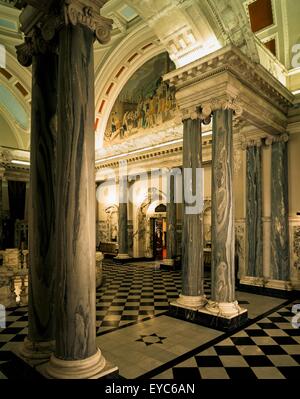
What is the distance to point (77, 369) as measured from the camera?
3.12 metres

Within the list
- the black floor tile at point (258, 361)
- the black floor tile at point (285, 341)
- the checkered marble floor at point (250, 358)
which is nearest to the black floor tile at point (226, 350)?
the checkered marble floor at point (250, 358)

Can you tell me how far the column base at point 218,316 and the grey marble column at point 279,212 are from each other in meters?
3.01

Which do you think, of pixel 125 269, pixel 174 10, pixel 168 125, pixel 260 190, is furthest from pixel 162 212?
pixel 174 10

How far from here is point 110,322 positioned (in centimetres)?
626

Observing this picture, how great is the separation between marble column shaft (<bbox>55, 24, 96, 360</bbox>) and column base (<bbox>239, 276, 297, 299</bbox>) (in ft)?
22.2

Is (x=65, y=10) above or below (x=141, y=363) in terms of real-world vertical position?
above

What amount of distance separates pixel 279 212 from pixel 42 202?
23.4 feet

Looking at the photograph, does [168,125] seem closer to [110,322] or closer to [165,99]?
[165,99]

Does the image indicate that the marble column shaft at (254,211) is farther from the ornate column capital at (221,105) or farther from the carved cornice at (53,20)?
the carved cornice at (53,20)

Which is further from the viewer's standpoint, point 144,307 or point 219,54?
point 144,307

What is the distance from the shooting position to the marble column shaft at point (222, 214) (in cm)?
590

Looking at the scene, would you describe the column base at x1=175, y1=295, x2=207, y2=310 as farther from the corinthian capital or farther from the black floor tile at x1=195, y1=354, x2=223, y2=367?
the corinthian capital

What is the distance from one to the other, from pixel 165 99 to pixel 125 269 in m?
7.90

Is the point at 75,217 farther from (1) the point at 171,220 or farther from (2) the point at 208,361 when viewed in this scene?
(1) the point at 171,220
